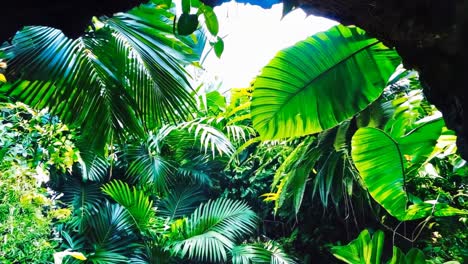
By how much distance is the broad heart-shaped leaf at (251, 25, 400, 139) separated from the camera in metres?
1.79

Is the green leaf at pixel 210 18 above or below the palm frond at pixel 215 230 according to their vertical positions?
above

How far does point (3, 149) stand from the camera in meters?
2.47

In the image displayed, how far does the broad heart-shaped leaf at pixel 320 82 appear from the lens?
1.79 m

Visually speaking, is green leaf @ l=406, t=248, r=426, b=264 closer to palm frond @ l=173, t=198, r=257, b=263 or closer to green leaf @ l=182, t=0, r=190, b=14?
green leaf @ l=182, t=0, r=190, b=14

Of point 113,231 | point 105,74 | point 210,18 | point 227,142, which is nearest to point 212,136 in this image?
point 227,142

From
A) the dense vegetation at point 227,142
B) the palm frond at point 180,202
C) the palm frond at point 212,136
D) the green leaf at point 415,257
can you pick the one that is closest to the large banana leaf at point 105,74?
the dense vegetation at point 227,142

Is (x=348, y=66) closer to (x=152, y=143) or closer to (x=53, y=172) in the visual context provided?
(x=152, y=143)

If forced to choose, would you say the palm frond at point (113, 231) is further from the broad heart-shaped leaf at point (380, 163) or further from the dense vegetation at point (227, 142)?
the broad heart-shaped leaf at point (380, 163)

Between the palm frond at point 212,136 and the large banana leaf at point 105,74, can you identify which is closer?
the large banana leaf at point 105,74

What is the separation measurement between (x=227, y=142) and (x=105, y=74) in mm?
2382

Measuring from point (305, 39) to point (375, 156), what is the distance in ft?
2.02

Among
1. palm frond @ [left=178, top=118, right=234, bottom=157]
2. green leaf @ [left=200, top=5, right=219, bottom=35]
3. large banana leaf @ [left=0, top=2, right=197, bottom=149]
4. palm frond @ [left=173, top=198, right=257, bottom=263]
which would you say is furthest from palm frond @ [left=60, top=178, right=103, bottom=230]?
green leaf @ [left=200, top=5, right=219, bottom=35]

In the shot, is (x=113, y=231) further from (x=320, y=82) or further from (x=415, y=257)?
Result: (x=415, y=257)

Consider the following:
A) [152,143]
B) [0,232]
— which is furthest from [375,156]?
[152,143]
